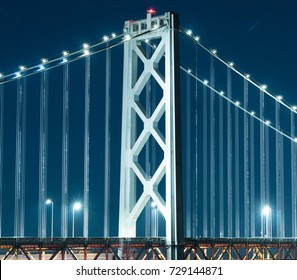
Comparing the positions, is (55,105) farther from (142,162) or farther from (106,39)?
(106,39)

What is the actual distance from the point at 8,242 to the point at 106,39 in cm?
874

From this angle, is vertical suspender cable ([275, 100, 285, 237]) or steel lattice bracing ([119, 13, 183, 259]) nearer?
steel lattice bracing ([119, 13, 183, 259])

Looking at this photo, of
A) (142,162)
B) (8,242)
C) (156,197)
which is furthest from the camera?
(142,162)

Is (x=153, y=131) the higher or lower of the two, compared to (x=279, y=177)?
lower

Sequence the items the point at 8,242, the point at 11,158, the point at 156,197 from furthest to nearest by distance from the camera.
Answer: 1. the point at 11,158
2. the point at 156,197
3. the point at 8,242

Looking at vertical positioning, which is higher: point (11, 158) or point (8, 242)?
point (11, 158)

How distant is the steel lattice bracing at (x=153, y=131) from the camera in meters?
28.9

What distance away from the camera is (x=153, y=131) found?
29766 mm

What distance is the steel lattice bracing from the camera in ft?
94.7

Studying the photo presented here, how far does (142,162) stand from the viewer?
42.2 m

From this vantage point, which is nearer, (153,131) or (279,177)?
(153,131)

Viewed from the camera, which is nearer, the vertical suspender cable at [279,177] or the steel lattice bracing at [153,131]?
the steel lattice bracing at [153,131]

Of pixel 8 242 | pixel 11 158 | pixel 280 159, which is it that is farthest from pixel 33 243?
pixel 11 158
